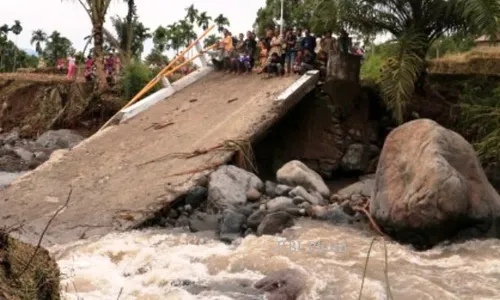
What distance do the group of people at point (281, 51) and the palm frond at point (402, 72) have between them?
1255 mm

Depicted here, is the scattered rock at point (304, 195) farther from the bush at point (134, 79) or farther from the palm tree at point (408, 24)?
the bush at point (134, 79)

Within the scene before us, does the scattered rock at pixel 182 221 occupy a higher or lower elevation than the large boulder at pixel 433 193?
lower

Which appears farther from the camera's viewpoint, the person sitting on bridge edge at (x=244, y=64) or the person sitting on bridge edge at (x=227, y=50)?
the person sitting on bridge edge at (x=227, y=50)

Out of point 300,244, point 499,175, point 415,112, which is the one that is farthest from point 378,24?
point 300,244

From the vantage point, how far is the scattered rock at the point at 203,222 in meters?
8.48

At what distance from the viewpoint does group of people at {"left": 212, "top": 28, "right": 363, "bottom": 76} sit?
13.0 meters

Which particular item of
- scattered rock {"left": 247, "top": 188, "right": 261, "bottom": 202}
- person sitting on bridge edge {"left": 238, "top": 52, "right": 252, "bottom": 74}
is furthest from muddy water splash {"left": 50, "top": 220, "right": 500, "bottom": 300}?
person sitting on bridge edge {"left": 238, "top": 52, "right": 252, "bottom": 74}

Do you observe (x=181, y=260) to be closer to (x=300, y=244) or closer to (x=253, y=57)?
(x=300, y=244)

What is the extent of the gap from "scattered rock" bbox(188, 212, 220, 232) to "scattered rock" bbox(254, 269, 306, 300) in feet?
7.33

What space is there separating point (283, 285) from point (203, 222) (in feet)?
9.13

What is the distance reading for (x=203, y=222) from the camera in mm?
8656

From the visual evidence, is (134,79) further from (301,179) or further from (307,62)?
(301,179)

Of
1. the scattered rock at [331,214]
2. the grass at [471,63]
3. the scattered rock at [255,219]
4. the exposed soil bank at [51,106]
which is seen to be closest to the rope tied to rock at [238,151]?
the scattered rock at [331,214]

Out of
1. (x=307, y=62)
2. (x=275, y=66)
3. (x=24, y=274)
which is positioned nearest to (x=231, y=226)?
(x=24, y=274)
